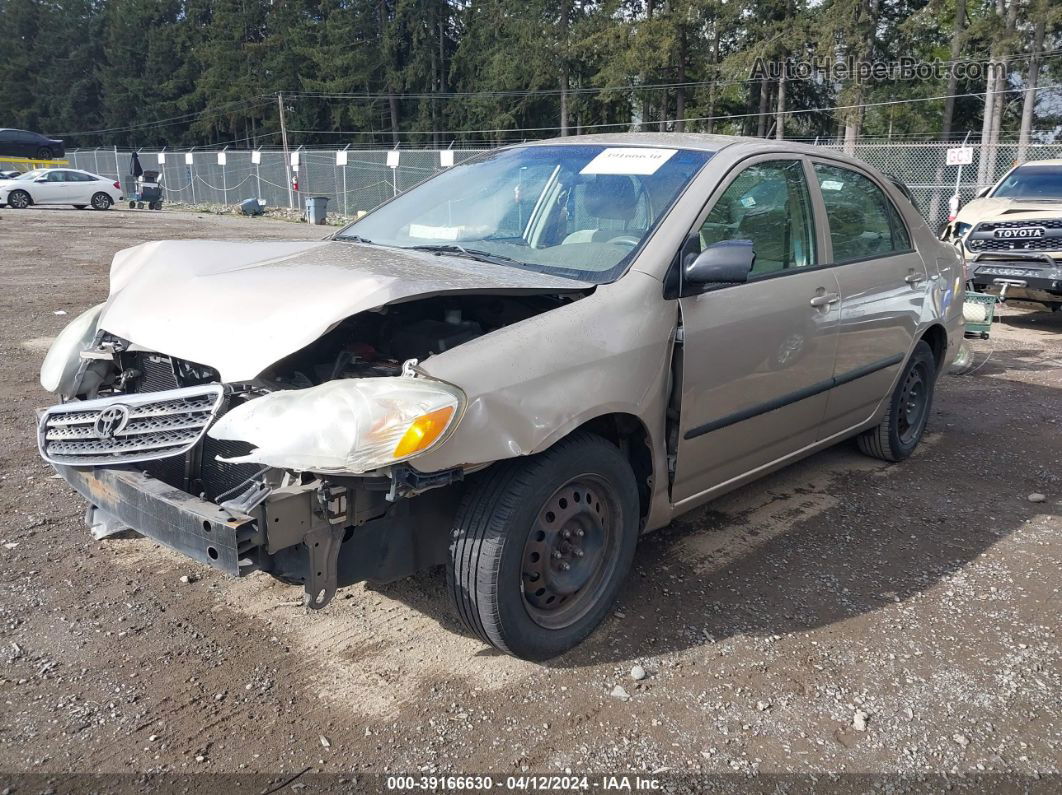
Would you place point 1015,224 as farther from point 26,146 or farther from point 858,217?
point 26,146

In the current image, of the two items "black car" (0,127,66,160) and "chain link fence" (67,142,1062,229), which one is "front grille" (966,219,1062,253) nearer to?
"chain link fence" (67,142,1062,229)

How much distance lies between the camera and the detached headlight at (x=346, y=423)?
2.24 m

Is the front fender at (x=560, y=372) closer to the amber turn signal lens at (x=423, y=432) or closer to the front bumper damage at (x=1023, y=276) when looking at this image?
the amber turn signal lens at (x=423, y=432)

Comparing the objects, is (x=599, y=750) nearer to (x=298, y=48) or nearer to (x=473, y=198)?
(x=473, y=198)

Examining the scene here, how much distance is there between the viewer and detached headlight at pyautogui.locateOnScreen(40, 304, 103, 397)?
324 cm

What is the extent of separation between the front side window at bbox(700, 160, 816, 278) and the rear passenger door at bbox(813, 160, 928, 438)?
192 mm

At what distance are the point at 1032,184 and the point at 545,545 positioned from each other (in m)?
10.8

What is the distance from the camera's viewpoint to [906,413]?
5.04 m

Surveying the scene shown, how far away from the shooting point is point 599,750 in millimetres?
2496

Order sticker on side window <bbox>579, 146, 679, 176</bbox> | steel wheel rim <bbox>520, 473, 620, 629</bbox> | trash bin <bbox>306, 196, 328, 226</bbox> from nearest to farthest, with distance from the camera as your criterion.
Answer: steel wheel rim <bbox>520, 473, 620, 629</bbox> < sticker on side window <bbox>579, 146, 679, 176</bbox> < trash bin <bbox>306, 196, 328, 226</bbox>

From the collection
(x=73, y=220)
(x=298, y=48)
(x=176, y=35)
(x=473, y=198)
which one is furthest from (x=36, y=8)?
(x=473, y=198)

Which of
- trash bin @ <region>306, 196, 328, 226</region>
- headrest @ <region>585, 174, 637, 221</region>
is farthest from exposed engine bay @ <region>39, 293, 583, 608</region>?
trash bin @ <region>306, 196, 328, 226</region>

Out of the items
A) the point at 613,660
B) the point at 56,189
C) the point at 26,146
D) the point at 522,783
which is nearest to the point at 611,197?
the point at 613,660

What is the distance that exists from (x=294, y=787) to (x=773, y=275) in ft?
8.77
